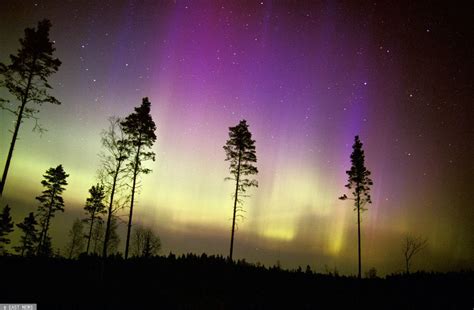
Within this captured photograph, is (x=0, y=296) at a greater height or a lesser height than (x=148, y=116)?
lesser

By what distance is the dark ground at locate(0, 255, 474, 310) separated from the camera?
14.0 metres

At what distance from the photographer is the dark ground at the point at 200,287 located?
46.1ft

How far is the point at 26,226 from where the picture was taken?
48.8 meters

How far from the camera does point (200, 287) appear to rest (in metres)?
18.7

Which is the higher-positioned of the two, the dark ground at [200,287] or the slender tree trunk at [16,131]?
the slender tree trunk at [16,131]

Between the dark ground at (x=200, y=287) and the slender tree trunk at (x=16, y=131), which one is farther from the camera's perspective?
the slender tree trunk at (x=16, y=131)

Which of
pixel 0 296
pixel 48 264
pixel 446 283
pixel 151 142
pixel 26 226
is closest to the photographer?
pixel 0 296

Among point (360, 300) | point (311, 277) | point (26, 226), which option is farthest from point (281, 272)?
point (26, 226)

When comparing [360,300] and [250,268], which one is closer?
[360,300]

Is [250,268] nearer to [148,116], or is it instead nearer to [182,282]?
[182,282]

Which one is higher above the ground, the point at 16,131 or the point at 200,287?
the point at 16,131

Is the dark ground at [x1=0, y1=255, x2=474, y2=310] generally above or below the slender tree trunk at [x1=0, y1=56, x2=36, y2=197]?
below

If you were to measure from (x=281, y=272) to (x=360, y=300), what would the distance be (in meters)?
7.24

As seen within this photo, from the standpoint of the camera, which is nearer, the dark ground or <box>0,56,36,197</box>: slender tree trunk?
the dark ground
